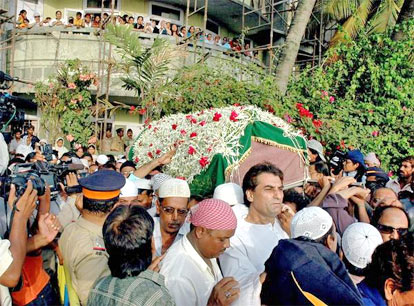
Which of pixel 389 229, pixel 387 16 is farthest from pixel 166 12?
pixel 389 229

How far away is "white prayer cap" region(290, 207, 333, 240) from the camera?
304cm

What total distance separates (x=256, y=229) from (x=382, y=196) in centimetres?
217

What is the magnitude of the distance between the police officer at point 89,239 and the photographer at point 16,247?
0.38 metres

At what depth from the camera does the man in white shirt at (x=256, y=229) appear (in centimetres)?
334

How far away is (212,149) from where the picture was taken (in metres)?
5.36

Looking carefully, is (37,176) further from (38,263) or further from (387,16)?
(387,16)

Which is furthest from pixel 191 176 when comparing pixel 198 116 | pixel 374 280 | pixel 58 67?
pixel 58 67

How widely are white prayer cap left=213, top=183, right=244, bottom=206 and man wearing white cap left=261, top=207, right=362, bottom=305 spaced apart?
119cm

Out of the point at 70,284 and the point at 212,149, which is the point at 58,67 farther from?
the point at 70,284

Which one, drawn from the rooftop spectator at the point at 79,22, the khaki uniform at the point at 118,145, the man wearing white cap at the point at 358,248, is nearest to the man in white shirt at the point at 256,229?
the man wearing white cap at the point at 358,248

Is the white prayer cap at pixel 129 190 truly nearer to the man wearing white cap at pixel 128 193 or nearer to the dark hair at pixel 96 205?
the man wearing white cap at pixel 128 193

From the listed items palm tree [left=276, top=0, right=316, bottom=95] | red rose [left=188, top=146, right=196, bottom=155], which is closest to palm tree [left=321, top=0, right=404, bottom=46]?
palm tree [left=276, top=0, right=316, bottom=95]

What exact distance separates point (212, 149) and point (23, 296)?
260cm

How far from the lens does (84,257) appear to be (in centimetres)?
309
